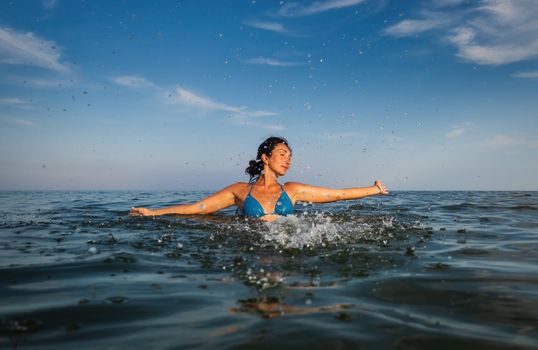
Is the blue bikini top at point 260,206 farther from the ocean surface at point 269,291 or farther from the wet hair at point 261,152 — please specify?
the ocean surface at point 269,291

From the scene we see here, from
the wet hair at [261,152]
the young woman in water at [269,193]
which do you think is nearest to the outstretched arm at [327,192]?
the young woman in water at [269,193]

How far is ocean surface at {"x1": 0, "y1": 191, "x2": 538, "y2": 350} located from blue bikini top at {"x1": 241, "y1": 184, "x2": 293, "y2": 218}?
1565 mm

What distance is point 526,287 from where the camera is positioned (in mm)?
3627

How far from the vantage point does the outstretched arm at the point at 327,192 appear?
7.93 meters

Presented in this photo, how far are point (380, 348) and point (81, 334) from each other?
1.95 metres

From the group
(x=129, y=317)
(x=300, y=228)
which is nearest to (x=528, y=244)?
(x=300, y=228)

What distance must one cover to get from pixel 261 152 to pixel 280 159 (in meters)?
0.61

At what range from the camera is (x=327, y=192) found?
8234mm

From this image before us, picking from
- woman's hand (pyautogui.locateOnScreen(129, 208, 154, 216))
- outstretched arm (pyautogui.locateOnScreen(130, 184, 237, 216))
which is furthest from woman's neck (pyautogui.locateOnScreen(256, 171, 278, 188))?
woman's hand (pyautogui.locateOnScreen(129, 208, 154, 216))

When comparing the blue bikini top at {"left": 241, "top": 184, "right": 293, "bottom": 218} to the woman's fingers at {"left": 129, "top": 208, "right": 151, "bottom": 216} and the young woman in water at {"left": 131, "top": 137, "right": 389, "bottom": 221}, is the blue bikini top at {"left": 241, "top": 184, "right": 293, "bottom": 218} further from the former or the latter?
the woman's fingers at {"left": 129, "top": 208, "right": 151, "bottom": 216}

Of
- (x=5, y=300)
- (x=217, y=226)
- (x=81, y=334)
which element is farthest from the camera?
(x=217, y=226)

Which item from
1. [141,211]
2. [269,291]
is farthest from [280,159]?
[269,291]

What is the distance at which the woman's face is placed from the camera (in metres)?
8.20

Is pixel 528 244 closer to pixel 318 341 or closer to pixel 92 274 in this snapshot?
pixel 318 341
